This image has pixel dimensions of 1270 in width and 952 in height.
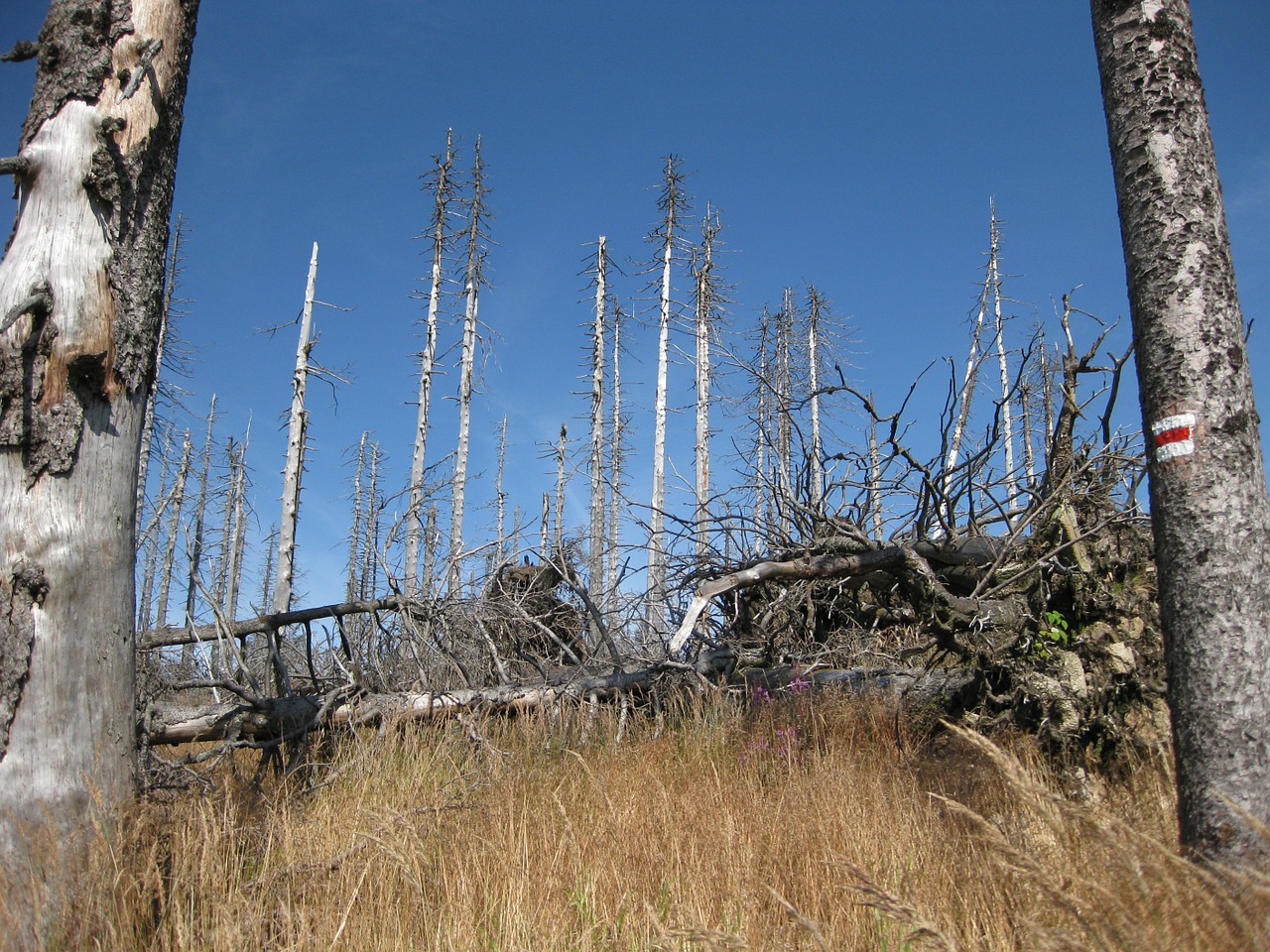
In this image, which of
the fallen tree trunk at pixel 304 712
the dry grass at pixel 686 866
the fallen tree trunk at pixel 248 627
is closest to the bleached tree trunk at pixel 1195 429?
the dry grass at pixel 686 866

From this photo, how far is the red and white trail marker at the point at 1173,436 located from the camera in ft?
8.96

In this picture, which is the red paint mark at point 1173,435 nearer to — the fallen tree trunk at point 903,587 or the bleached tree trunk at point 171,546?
the fallen tree trunk at point 903,587

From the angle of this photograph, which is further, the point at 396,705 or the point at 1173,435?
the point at 396,705

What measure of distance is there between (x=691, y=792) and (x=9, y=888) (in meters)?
3.08

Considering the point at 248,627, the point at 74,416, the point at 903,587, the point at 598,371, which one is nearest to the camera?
the point at 74,416

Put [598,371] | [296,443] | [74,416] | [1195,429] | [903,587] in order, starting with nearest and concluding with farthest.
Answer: [1195,429] < [74,416] < [903,587] < [296,443] < [598,371]

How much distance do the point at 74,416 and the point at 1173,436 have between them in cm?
408

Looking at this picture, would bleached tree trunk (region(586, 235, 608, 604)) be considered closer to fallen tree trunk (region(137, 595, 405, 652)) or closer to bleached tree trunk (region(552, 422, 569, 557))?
bleached tree trunk (region(552, 422, 569, 557))

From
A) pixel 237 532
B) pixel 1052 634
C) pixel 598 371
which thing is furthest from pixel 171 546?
pixel 1052 634

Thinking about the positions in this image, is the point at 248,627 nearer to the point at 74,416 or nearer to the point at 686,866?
the point at 74,416

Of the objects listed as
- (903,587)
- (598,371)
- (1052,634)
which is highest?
(598,371)

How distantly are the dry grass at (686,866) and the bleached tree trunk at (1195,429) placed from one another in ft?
1.35

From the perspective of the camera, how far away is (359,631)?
732cm

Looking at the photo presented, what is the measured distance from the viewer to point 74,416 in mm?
3145
